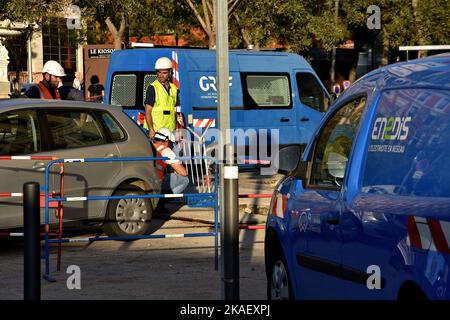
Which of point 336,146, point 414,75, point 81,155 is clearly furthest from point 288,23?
point 414,75

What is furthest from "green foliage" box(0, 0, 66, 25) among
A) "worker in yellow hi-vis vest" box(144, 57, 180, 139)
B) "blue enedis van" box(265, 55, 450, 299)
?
"blue enedis van" box(265, 55, 450, 299)

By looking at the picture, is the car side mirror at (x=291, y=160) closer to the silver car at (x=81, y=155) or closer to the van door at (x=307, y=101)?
the silver car at (x=81, y=155)

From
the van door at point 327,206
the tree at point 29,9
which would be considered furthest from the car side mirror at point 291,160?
the tree at point 29,9

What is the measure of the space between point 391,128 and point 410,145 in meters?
0.30

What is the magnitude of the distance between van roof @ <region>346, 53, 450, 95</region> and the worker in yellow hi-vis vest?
29.8 feet

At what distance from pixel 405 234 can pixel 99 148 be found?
7.41 metres

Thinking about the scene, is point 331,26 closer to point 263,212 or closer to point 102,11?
point 102,11

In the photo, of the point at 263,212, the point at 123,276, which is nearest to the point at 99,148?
the point at 123,276

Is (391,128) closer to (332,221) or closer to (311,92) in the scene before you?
(332,221)

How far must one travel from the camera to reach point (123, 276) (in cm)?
1025

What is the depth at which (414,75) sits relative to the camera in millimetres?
6027

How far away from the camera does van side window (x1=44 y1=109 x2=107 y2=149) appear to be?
12133 mm

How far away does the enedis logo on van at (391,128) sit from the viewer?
19.3ft

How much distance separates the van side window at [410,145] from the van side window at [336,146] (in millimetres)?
400
